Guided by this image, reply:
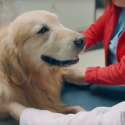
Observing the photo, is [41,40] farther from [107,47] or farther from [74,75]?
[107,47]

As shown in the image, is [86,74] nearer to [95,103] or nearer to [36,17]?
[95,103]

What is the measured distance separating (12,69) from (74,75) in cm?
31

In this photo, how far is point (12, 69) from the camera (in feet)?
2.55

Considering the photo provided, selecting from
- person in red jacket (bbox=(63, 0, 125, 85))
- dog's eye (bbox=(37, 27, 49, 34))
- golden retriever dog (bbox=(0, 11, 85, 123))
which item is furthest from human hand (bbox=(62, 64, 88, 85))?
dog's eye (bbox=(37, 27, 49, 34))

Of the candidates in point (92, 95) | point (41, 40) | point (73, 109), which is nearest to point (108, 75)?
point (92, 95)

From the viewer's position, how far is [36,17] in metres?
0.79

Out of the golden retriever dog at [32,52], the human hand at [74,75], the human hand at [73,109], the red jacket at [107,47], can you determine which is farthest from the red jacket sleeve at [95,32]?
the human hand at [73,109]

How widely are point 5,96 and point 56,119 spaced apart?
25 cm

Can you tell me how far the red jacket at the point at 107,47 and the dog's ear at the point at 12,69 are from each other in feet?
1.02

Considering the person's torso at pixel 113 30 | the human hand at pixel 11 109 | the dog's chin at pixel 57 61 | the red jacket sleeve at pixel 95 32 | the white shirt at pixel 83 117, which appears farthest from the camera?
the red jacket sleeve at pixel 95 32

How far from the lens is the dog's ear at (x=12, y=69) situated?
2.52 feet

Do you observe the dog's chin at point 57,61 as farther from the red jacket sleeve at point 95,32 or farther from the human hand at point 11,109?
the red jacket sleeve at point 95,32

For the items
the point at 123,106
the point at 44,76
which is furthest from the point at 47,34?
the point at 123,106

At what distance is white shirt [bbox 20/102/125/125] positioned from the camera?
53 cm
